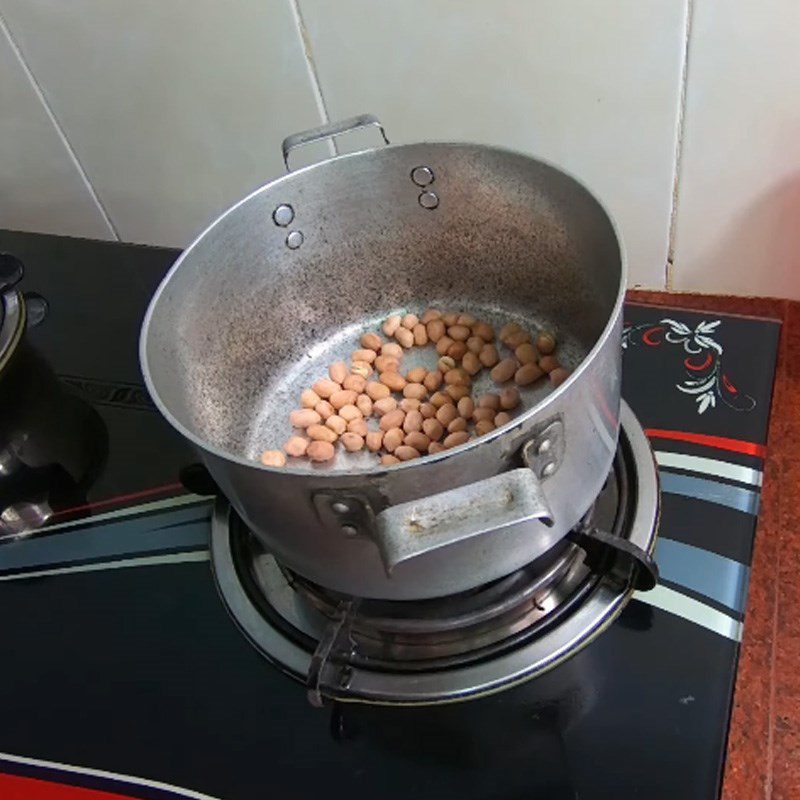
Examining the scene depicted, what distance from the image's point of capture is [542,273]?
1.88 ft

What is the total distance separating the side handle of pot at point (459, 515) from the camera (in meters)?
0.33

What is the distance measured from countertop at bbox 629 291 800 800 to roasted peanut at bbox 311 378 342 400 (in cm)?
26

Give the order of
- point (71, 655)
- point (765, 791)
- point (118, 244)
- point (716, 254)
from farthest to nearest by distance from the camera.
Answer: point (118, 244), point (716, 254), point (71, 655), point (765, 791)

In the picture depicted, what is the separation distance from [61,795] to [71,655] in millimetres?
81

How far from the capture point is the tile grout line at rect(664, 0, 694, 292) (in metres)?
0.54

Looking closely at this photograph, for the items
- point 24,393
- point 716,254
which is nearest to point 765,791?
point 716,254

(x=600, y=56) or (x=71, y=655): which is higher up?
(x=600, y=56)

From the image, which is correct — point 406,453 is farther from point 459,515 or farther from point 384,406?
point 459,515

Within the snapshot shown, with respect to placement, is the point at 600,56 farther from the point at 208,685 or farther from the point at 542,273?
the point at 208,685

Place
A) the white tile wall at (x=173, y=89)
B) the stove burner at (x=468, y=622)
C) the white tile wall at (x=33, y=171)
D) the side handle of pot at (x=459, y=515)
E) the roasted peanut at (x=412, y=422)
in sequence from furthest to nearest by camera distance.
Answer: the white tile wall at (x=33, y=171)
the white tile wall at (x=173, y=89)
the roasted peanut at (x=412, y=422)
the stove burner at (x=468, y=622)
the side handle of pot at (x=459, y=515)

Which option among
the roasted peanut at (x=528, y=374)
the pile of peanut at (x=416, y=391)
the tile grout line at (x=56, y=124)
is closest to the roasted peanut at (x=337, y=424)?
the pile of peanut at (x=416, y=391)

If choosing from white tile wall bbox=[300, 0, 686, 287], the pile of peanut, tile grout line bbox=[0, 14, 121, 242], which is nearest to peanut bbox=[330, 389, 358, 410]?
the pile of peanut

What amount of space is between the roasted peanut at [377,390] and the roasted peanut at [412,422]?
1.1 inches

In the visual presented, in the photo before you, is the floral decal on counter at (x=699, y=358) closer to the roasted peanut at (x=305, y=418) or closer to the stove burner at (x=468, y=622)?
the stove burner at (x=468, y=622)
